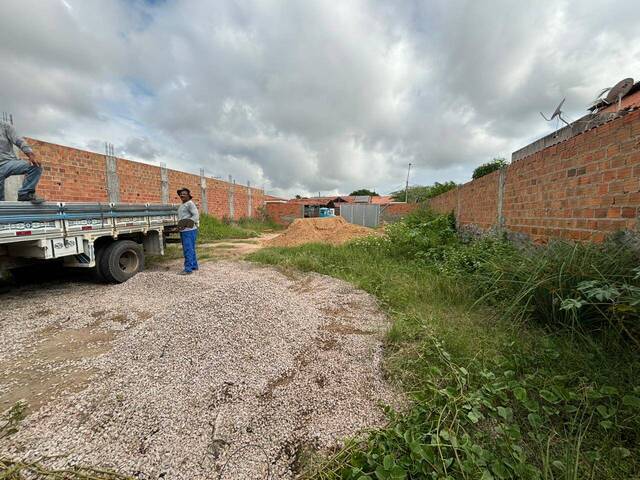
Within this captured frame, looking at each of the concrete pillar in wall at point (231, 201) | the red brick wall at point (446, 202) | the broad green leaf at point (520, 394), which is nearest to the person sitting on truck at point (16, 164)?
the broad green leaf at point (520, 394)

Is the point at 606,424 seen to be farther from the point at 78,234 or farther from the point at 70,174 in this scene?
the point at 70,174

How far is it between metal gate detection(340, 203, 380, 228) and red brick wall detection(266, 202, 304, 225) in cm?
321

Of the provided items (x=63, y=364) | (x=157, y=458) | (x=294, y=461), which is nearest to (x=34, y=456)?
(x=157, y=458)

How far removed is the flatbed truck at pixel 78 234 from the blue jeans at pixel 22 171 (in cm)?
68

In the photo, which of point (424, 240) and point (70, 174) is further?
point (70, 174)

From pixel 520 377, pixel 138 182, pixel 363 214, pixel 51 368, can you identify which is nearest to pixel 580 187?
pixel 520 377

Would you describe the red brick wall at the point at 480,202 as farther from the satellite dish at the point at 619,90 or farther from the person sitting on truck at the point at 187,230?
the person sitting on truck at the point at 187,230

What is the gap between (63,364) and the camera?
208 centimetres

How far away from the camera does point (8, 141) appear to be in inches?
148

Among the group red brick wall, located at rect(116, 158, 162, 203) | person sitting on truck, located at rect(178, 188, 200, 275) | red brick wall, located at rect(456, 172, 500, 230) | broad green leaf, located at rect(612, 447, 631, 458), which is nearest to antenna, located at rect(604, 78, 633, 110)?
red brick wall, located at rect(456, 172, 500, 230)

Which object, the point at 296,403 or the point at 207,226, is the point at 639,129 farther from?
the point at 207,226

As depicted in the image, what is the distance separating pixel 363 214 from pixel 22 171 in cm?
1573

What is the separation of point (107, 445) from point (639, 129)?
4014 mm

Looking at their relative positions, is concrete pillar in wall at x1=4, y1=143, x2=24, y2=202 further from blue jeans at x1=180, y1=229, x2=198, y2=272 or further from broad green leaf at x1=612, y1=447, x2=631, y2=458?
broad green leaf at x1=612, y1=447, x2=631, y2=458
